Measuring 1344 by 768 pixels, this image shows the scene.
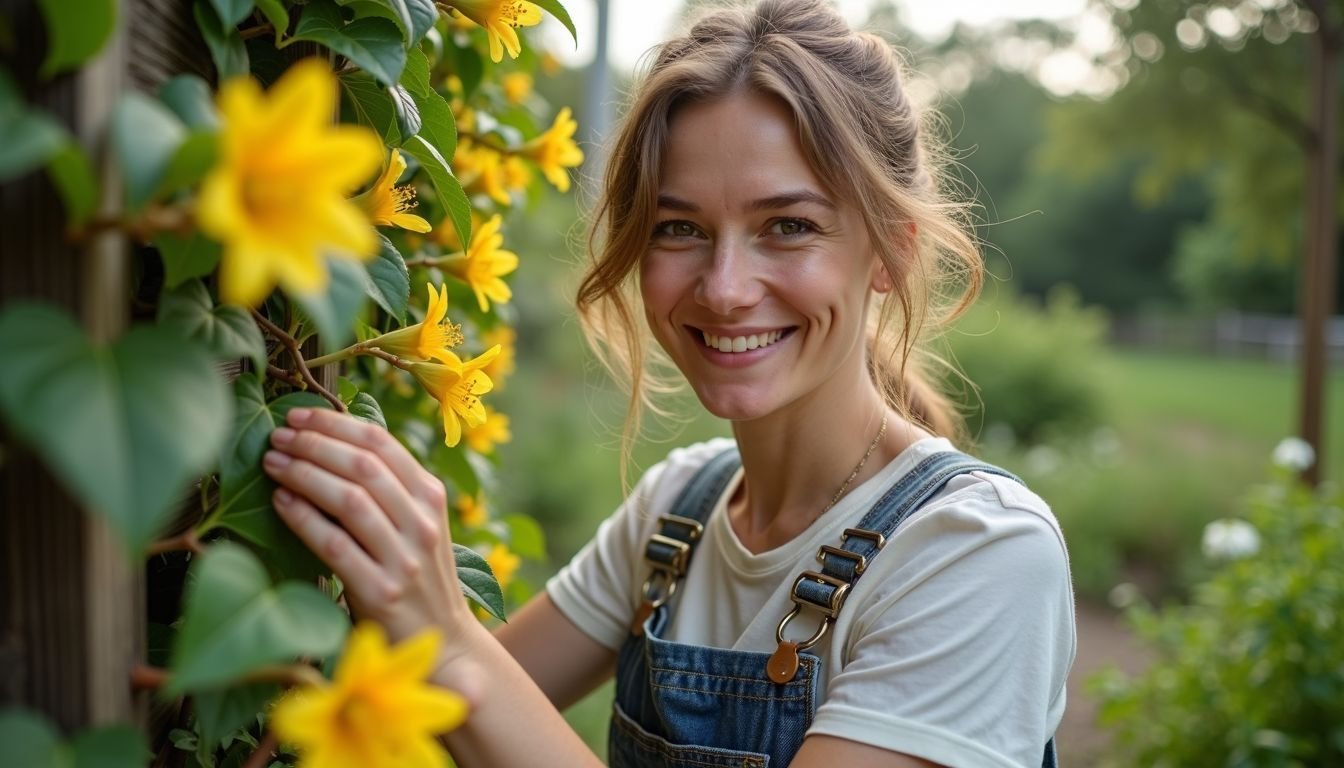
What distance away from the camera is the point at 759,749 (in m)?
1.33

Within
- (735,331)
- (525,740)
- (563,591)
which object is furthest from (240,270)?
(563,591)

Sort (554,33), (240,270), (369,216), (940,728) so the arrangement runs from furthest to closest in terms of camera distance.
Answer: (554,33) → (940,728) → (369,216) → (240,270)

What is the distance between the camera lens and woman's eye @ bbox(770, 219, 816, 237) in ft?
4.67

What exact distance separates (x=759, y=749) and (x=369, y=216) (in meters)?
0.79

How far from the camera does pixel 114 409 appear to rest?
0.50 meters

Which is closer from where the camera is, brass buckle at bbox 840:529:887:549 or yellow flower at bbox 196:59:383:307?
yellow flower at bbox 196:59:383:307

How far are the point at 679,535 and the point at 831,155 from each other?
0.62 metres

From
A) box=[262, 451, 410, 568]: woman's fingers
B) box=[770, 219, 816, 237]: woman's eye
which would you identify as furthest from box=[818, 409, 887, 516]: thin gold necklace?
box=[262, 451, 410, 568]: woman's fingers

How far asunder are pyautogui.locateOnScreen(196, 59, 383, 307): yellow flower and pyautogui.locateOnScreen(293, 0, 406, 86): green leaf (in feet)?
1.06

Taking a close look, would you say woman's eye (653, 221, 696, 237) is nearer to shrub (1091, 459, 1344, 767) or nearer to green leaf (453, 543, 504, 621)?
green leaf (453, 543, 504, 621)

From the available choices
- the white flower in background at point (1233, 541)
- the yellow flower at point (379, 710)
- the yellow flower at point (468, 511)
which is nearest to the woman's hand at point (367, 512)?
the yellow flower at point (379, 710)

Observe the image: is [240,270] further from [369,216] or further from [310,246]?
[369,216]

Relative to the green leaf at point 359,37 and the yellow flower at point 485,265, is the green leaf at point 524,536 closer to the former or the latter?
the yellow flower at point 485,265

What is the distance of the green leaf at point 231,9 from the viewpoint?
677 millimetres
